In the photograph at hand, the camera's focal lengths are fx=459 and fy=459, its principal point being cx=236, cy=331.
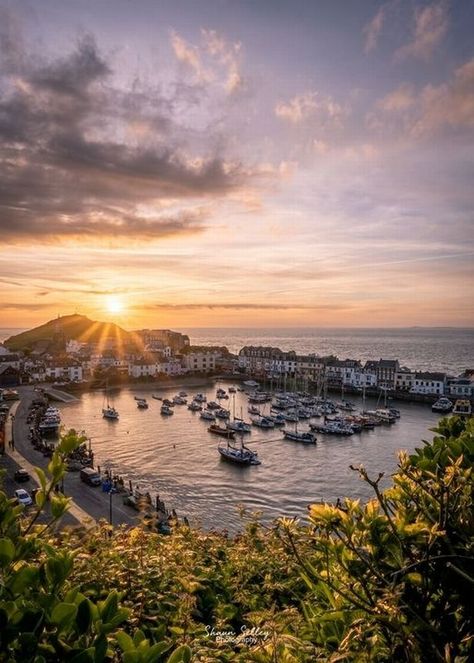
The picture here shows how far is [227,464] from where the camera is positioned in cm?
2698

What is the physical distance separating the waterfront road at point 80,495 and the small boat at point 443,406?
35.6 meters

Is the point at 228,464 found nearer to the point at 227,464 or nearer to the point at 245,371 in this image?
the point at 227,464

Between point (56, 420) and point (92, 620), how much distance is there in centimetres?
3859

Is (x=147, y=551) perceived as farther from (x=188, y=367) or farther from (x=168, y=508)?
(x=188, y=367)

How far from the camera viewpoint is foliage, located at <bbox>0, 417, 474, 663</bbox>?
3.94ft

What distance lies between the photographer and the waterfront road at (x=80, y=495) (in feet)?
58.2

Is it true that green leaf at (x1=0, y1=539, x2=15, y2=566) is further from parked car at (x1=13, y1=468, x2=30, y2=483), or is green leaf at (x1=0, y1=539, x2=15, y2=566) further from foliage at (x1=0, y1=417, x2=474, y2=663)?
parked car at (x1=13, y1=468, x2=30, y2=483)

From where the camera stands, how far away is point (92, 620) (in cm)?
127

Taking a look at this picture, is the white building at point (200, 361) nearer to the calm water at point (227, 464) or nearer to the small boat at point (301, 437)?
the calm water at point (227, 464)

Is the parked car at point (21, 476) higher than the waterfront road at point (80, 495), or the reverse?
the parked car at point (21, 476)

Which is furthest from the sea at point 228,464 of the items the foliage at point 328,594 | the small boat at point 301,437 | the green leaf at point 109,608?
the green leaf at point 109,608

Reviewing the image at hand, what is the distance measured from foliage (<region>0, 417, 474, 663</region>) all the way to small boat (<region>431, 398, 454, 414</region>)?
47.5m

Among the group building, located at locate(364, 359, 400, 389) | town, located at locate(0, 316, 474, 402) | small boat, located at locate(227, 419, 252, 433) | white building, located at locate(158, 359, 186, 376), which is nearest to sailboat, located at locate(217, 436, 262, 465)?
small boat, located at locate(227, 419, 252, 433)

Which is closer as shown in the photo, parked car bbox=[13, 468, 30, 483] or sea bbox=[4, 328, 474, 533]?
sea bbox=[4, 328, 474, 533]
